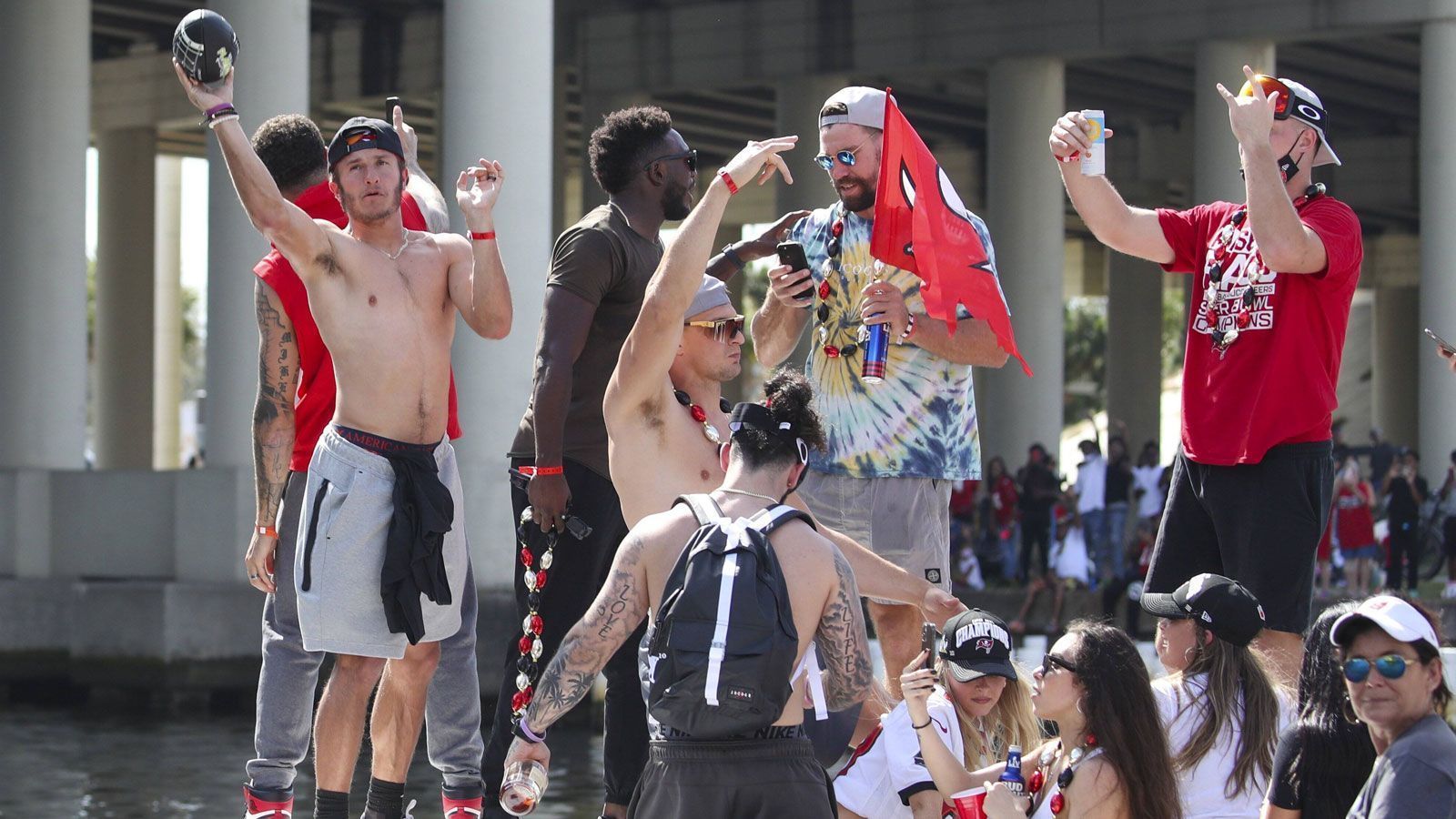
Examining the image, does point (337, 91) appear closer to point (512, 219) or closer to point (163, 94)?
point (163, 94)

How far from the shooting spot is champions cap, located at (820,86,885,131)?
6465 millimetres

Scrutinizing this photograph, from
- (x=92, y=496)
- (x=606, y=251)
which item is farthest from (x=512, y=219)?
(x=606, y=251)

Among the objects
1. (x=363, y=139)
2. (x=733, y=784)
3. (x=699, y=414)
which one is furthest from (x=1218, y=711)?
(x=363, y=139)

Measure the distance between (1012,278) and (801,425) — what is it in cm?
2284

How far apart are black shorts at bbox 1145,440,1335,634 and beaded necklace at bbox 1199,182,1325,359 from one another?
37cm

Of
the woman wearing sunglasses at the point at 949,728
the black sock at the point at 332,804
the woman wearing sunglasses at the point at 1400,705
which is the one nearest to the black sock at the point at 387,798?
the black sock at the point at 332,804

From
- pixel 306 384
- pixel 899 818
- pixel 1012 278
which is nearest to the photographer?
pixel 899 818

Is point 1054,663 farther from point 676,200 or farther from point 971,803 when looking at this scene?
point 676,200

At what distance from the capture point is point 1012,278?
91.4ft

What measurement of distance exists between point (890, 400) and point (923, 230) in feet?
2.08

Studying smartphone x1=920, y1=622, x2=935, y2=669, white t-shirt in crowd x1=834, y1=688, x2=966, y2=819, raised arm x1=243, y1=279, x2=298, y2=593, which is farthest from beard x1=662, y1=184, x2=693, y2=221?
white t-shirt in crowd x1=834, y1=688, x2=966, y2=819

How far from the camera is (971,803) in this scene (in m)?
5.61

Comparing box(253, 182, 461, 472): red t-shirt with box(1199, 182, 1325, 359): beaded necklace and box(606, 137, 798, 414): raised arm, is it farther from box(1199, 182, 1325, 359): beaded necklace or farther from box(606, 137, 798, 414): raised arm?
box(1199, 182, 1325, 359): beaded necklace

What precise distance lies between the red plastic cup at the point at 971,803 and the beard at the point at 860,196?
198cm
